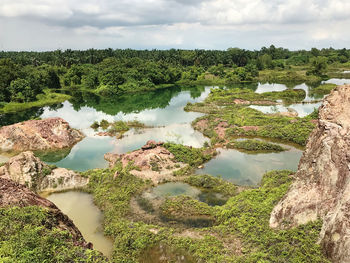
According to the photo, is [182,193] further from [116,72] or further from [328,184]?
[116,72]

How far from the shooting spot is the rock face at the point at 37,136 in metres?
33.6

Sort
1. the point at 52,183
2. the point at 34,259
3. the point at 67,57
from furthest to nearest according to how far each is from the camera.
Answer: the point at 67,57
the point at 52,183
the point at 34,259

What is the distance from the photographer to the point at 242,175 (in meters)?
25.3

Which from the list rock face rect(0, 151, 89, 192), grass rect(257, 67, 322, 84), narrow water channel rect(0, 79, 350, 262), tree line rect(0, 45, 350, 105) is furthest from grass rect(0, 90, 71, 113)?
grass rect(257, 67, 322, 84)

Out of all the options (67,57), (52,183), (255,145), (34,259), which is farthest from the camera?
(67,57)

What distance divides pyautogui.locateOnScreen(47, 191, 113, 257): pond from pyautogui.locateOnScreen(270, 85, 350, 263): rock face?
431 inches

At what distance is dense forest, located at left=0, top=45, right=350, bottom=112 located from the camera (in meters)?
65.2

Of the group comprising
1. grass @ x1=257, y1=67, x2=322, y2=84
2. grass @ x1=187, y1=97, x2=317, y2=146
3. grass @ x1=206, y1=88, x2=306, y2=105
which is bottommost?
grass @ x1=187, y1=97, x2=317, y2=146

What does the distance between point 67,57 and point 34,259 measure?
119031 mm

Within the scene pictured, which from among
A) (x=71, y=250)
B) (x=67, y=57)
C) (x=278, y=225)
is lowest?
(x=278, y=225)

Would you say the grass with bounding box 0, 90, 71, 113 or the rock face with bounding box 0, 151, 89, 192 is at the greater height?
the grass with bounding box 0, 90, 71, 113

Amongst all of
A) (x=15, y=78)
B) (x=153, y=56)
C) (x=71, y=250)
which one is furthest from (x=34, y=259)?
(x=153, y=56)

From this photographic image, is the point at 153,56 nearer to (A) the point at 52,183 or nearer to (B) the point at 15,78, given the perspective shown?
(B) the point at 15,78

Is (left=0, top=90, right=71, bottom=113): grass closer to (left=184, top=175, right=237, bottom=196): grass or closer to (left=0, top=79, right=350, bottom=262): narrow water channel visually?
(left=0, top=79, right=350, bottom=262): narrow water channel
